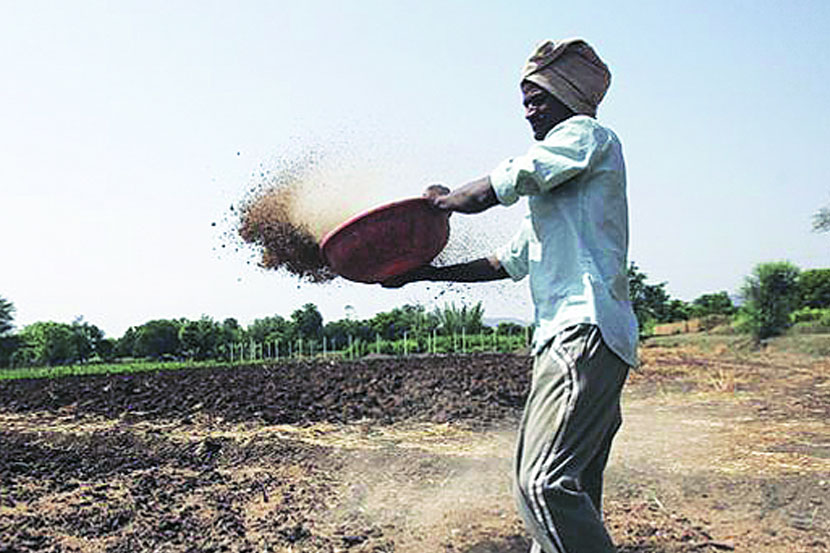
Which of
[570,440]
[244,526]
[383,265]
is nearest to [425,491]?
[244,526]

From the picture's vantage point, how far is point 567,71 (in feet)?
7.14

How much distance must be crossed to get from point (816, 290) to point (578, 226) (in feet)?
116

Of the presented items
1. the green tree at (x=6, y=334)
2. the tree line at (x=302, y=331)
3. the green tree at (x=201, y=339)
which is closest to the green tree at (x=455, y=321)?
the tree line at (x=302, y=331)

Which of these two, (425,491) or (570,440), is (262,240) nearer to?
(425,491)

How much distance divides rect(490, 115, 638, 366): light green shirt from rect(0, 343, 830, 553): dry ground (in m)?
1.93

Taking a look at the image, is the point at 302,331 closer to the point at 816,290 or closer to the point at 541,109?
the point at 816,290

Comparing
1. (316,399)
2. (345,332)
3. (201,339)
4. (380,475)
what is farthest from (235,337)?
(380,475)

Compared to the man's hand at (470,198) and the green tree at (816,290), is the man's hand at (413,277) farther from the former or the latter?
the green tree at (816,290)

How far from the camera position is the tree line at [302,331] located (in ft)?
99.6

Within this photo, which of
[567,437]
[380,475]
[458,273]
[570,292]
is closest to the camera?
[567,437]

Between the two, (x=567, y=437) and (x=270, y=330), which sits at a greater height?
(x=270, y=330)

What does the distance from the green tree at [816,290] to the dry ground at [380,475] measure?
Result: 25544 mm

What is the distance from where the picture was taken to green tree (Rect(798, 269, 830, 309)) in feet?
108

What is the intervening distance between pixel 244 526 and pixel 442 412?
4208mm
